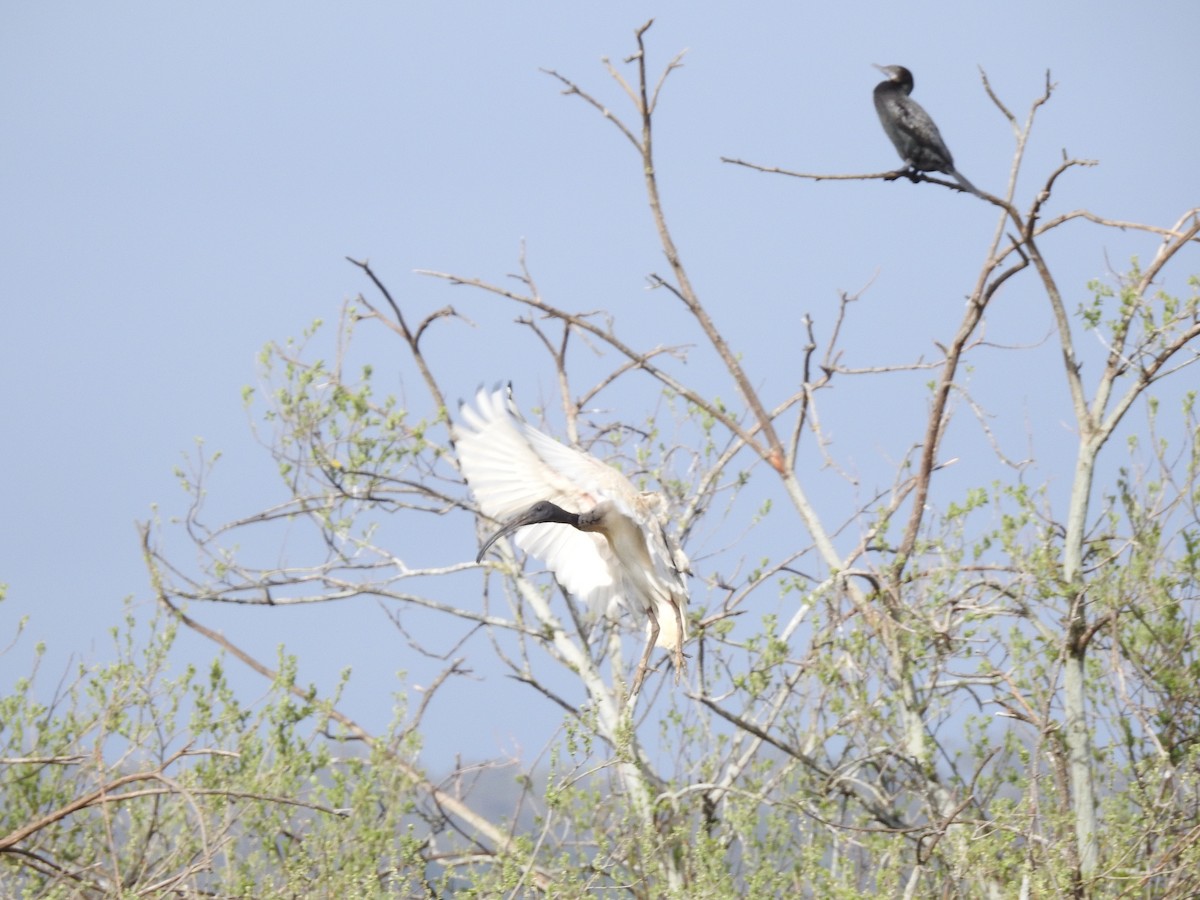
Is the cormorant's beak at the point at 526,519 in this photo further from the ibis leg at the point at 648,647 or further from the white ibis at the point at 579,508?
the ibis leg at the point at 648,647

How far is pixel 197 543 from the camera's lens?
8.21 metres

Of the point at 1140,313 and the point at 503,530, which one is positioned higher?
the point at 1140,313

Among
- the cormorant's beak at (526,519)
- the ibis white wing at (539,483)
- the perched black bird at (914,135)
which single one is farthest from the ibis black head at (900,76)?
the cormorant's beak at (526,519)

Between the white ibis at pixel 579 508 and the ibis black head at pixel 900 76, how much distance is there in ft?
9.42

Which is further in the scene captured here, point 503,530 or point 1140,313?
point 1140,313

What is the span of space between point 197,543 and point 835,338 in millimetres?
3607

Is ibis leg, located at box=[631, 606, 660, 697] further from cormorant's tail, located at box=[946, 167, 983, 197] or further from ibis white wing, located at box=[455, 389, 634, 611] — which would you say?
A: cormorant's tail, located at box=[946, 167, 983, 197]

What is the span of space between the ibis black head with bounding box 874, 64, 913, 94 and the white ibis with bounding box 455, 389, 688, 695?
2872 mm

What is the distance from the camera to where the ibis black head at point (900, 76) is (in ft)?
24.5

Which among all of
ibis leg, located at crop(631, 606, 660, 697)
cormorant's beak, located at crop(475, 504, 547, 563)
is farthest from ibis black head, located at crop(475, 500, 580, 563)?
ibis leg, located at crop(631, 606, 660, 697)

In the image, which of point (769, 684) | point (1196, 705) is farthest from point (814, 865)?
point (1196, 705)

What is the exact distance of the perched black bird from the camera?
6949 millimetres

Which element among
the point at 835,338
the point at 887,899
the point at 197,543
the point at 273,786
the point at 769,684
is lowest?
the point at 887,899

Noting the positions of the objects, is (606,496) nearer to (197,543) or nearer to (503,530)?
(503,530)
